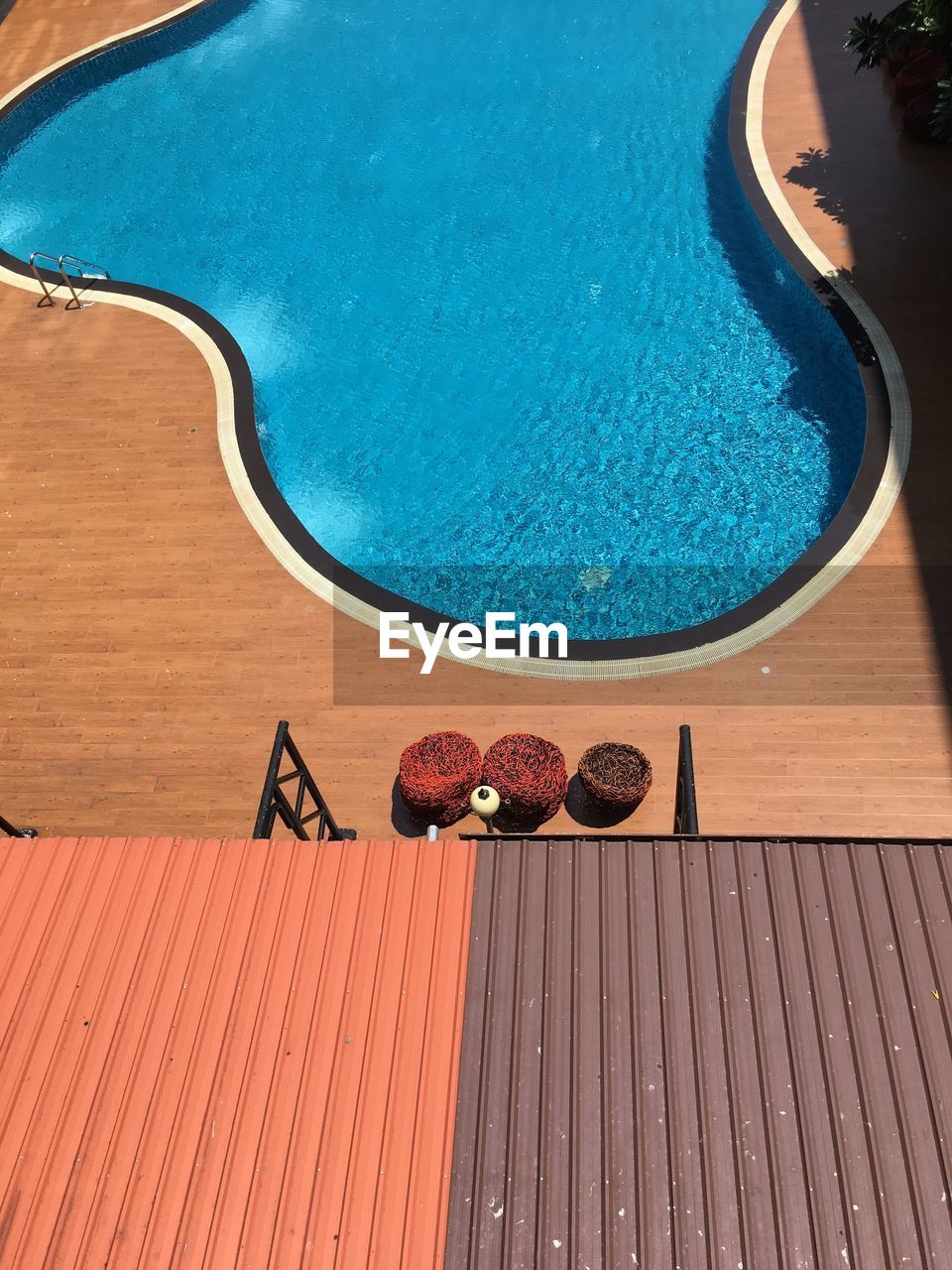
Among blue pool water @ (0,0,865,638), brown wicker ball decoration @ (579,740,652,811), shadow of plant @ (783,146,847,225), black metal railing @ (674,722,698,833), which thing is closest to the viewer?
black metal railing @ (674,722,698,833)

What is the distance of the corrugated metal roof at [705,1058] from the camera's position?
6723 millimetres

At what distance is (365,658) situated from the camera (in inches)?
599

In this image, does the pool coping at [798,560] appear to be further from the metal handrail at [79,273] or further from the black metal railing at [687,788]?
the black metal railing at [687,788]

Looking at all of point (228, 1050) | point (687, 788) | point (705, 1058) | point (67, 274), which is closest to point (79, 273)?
point (67, 274)

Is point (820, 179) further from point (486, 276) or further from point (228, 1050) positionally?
point (228, 1050)

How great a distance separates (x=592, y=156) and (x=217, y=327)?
1107 centimetres

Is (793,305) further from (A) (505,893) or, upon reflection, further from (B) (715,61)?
(A) (505,893)

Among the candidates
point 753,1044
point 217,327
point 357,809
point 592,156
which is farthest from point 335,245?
point 753,1044

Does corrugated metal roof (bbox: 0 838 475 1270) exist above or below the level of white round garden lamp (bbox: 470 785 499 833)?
above

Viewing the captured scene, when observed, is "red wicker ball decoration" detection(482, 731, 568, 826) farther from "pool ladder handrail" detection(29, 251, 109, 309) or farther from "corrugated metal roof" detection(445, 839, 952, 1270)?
"pool ladder handrail" detection(29, 251, 109, 309)

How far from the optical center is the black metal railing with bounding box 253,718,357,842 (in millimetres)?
10547

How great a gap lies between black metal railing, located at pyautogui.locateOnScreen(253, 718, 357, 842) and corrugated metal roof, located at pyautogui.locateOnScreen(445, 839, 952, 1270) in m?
2.94

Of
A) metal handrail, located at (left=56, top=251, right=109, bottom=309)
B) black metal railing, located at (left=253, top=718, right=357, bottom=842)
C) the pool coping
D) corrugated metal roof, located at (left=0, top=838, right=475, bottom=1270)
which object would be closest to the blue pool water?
the pool coping

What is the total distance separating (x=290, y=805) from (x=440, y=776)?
222 centimetres
